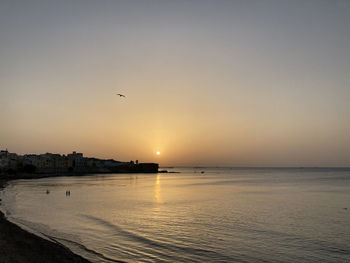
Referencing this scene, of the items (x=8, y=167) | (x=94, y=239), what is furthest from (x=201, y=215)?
(x=8, y=167)

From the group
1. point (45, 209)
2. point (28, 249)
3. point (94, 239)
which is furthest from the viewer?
point (45, 209)

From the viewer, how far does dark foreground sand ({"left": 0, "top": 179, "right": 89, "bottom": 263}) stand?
59.6 feet

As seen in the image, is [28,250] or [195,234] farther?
[195,234]

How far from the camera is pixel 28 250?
20141 mm

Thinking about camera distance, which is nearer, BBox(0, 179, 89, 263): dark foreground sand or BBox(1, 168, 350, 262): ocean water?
BBox(0, 179, 89, 263): dark foreground sand

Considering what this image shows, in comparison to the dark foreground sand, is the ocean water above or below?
below

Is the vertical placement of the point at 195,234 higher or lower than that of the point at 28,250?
lower

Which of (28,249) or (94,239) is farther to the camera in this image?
(94,239)

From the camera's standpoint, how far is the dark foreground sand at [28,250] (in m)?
18.2

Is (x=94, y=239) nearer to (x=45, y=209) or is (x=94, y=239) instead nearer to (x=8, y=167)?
(x=45, y=209)

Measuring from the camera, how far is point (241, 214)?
43594 mm

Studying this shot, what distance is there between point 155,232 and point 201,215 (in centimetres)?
1367

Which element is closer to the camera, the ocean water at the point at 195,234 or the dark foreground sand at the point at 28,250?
the dark foreground sand at the point at 28,250

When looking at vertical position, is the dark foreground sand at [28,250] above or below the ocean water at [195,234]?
above
